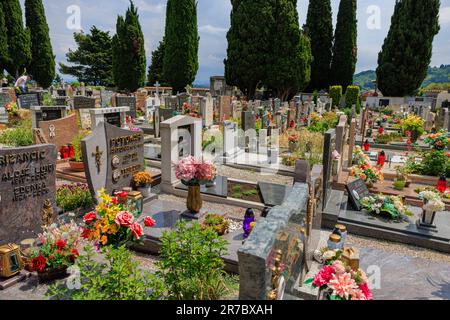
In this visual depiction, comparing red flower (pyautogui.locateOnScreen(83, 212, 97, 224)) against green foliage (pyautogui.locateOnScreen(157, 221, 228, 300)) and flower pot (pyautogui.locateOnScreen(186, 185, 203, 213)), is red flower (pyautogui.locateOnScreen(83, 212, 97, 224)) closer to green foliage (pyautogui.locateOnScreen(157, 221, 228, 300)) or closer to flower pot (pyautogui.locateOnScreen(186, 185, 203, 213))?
green foliage (pyautogui.locateOnScreen(157, 221, 228, 300))

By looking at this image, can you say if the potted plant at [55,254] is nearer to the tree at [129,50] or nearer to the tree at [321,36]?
the tree at [129,50]

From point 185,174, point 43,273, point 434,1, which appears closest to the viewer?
point 43,273

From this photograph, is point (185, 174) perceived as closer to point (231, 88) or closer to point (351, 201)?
point (351, 201)

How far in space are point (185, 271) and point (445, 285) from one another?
3.90 m

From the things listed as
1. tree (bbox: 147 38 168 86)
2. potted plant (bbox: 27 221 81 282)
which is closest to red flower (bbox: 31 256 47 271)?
potted plant (bbox: 27 221 81 282)

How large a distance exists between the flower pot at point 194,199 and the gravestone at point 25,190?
96.6 inches

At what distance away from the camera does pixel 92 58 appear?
5097cm

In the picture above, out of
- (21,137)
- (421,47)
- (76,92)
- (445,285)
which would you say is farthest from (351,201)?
(421,47)

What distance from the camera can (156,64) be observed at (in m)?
50.4

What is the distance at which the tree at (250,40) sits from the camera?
30.5m

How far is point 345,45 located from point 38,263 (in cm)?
4243

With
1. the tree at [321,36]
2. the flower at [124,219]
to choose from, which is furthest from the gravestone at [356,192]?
the tree at [321,36]

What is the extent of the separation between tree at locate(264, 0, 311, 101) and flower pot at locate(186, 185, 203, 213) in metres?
26.7
